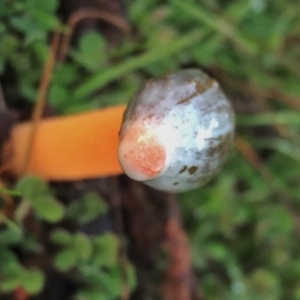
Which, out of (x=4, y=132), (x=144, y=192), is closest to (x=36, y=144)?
(x=4, y=132)

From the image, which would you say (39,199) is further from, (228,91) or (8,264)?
(228,91)

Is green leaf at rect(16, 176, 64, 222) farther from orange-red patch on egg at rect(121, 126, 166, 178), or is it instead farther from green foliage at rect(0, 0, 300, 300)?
orange-red patch on egg at rect(121, 126, 166, 178)

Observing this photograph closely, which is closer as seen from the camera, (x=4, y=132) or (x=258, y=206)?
(x=4, y=132)

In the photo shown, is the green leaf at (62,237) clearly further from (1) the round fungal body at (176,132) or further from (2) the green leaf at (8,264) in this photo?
(1) the round fungal body at (176,132)

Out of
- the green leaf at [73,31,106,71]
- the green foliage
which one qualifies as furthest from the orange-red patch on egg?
the green leaf at [73,31,106,71]

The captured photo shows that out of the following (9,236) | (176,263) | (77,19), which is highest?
(77,19)

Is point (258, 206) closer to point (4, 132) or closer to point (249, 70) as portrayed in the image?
point (249, 70)

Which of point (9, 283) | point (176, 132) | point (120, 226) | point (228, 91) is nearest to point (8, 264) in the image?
point (9, 283)
